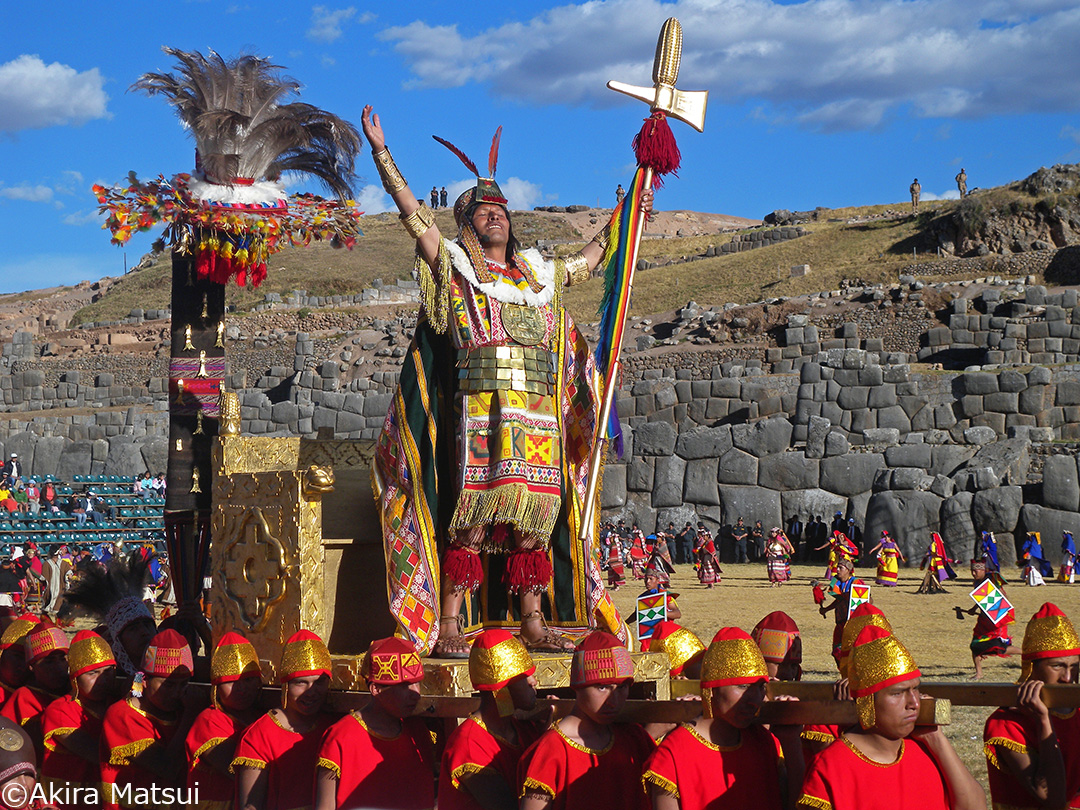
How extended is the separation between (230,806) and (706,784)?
2.18m

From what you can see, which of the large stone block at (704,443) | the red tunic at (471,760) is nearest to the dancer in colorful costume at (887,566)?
the large stone block at (704,443)

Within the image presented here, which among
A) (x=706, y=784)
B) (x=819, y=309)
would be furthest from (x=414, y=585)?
(x=819, y=309)

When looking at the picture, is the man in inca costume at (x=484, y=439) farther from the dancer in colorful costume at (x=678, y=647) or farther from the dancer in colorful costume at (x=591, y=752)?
the dancer in colorful costume at (x=591, y=752)

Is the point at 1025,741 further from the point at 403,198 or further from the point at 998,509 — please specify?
the point at 998,509

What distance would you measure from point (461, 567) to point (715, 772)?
2.52 metres

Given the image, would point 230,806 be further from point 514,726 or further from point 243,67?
point 243,67

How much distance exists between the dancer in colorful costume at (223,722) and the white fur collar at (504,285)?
85.4 inches

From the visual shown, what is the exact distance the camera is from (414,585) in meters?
5.90

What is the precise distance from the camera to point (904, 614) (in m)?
15.2

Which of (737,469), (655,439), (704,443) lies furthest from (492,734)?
(655,439)

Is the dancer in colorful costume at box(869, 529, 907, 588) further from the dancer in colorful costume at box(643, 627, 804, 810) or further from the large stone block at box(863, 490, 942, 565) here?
the dancer in colorful costume at box(643, 627, 804, 810)

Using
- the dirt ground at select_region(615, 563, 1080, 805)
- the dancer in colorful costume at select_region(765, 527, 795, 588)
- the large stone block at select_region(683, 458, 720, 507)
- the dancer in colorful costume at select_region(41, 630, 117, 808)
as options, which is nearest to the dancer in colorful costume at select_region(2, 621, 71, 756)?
the dancer in colorful costume at select_region(41, 630, 117, 808)

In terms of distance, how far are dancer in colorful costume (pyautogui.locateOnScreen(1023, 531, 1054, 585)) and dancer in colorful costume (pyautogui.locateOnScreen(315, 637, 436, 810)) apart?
53.7ft

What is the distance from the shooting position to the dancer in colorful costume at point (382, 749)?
13.9 feet
